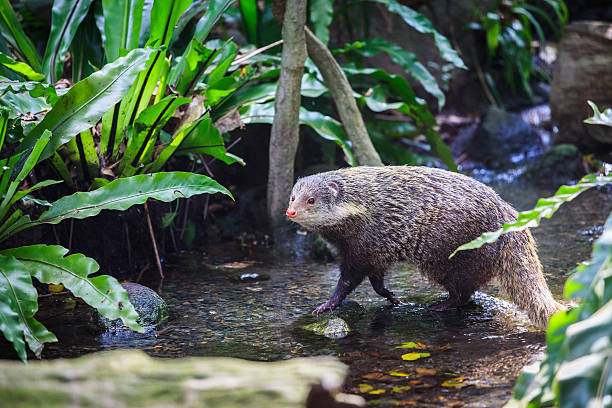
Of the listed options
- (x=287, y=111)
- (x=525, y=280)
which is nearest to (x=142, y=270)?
(x=287, y=111)

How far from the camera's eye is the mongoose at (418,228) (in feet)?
13.6

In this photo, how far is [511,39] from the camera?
1096cm

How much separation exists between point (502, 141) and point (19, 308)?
8.18 m

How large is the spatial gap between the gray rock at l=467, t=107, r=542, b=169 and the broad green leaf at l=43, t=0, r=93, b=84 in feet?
21.3

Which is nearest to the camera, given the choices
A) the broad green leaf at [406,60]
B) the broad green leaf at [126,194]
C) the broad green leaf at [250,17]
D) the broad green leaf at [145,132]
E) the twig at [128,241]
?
the broad green leaf at [126,194]

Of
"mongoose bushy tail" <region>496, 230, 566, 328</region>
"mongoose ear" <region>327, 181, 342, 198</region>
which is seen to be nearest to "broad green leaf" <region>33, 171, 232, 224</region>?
"mongoose ear" <region>327, 181, 342, 198</region>

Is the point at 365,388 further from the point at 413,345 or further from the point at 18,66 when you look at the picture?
the point at 18,66

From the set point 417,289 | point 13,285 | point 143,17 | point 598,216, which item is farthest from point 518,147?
point 13,285

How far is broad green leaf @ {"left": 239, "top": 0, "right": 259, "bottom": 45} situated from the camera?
279 inches

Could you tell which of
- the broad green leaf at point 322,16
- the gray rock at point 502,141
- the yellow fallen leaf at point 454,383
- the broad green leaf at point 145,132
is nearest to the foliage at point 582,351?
the yellow fallen leaf at point 454,383

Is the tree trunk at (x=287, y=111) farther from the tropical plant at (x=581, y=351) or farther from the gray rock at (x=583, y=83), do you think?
the gray rock at (x=583, y=83)

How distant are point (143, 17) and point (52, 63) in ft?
2.95

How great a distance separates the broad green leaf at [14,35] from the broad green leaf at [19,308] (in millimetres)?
2513

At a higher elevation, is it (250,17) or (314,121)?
(250,17)
